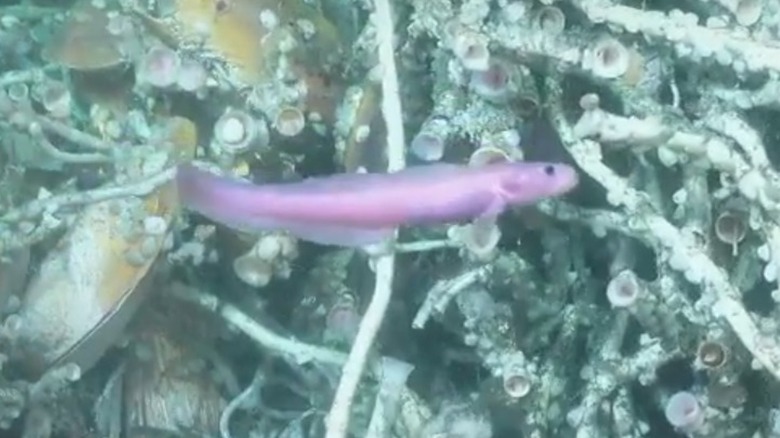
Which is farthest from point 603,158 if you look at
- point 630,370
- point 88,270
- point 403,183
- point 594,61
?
point 88,270

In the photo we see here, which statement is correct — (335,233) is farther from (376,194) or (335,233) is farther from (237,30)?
(237,30)

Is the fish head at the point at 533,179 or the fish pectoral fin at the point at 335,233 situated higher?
the fish head at the point at 533,179

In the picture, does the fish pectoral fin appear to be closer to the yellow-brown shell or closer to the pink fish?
the pink fish

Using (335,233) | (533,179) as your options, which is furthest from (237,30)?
(533,179)

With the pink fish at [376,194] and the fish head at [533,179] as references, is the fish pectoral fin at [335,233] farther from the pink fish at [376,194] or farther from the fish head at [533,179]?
the fish head at [533,179]

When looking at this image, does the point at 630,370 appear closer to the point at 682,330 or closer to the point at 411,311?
the point at 682,330

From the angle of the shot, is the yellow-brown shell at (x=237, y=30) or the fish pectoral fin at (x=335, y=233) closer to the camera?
the fish pectoral fin at (x=335, y=233)

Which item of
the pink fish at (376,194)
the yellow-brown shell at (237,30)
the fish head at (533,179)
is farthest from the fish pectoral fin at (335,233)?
the yellow-brown shell at (237,30)

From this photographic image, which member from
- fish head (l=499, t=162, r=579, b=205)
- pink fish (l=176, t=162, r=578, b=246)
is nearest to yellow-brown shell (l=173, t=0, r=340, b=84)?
pink fish (l=176, t=162, r=578, b=246)
